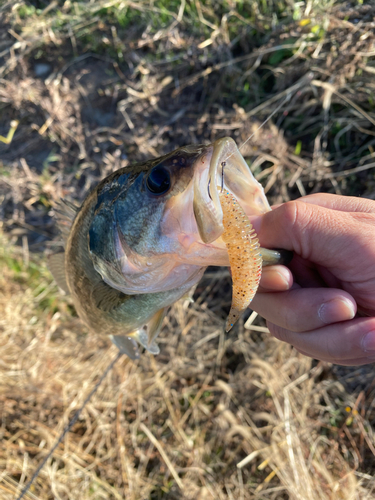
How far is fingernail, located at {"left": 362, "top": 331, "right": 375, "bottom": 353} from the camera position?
3.47ft

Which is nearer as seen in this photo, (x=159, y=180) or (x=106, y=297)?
(x=159, y=180)

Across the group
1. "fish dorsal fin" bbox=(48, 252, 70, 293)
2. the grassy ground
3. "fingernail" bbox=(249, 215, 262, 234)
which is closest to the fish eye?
"fingernail" bbox=(249, 215, 262, 234)

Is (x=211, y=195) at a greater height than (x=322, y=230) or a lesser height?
greater

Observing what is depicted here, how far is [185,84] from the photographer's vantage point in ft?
8.98

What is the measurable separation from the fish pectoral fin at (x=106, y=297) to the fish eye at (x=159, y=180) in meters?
0.53

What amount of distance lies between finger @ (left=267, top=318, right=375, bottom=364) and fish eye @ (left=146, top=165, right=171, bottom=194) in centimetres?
70

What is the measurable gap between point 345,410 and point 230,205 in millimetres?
2217

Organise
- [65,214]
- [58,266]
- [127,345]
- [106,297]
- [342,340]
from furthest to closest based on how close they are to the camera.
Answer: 1. [127,345]
2. [58,266]
3. [65,214]
4. [106,297]
5. [342,340]

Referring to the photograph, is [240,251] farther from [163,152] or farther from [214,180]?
[163,152]

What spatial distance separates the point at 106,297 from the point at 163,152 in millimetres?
1649

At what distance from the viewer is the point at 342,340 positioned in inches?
43.8

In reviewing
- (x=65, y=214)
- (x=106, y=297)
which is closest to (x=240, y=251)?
(x=106, y=297)

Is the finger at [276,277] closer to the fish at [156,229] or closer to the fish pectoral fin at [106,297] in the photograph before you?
the fish at [156,229]

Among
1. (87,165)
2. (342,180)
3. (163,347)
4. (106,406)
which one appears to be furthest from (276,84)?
(106,406)
